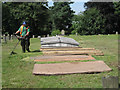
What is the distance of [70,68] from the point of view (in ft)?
26.3

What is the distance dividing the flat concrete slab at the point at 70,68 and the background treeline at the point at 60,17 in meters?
31.2

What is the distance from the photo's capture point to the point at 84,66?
8.26m

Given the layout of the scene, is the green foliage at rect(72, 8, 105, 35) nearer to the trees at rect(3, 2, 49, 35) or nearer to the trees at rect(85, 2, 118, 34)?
the trees at rect(85, 2, 118, 34)

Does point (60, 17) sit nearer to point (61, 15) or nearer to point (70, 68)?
point (61, 15)

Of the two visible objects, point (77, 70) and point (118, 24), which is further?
point (118, 24)

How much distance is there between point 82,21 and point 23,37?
93.9ft

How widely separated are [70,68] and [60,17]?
155 feet

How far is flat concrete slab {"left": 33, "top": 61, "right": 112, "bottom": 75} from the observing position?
7.36 meters

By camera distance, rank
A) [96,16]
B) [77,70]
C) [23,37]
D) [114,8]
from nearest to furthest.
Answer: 1. [77,70]
2. [23,37]
3. [96,16]
4. [114,8]

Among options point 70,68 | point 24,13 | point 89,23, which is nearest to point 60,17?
point 24,13

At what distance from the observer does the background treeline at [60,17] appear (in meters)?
40.0

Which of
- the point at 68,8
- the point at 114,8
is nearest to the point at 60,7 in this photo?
the point at 68,8

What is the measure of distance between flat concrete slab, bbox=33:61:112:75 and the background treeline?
Answer: 102 feet

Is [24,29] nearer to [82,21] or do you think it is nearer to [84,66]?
[84,66]
